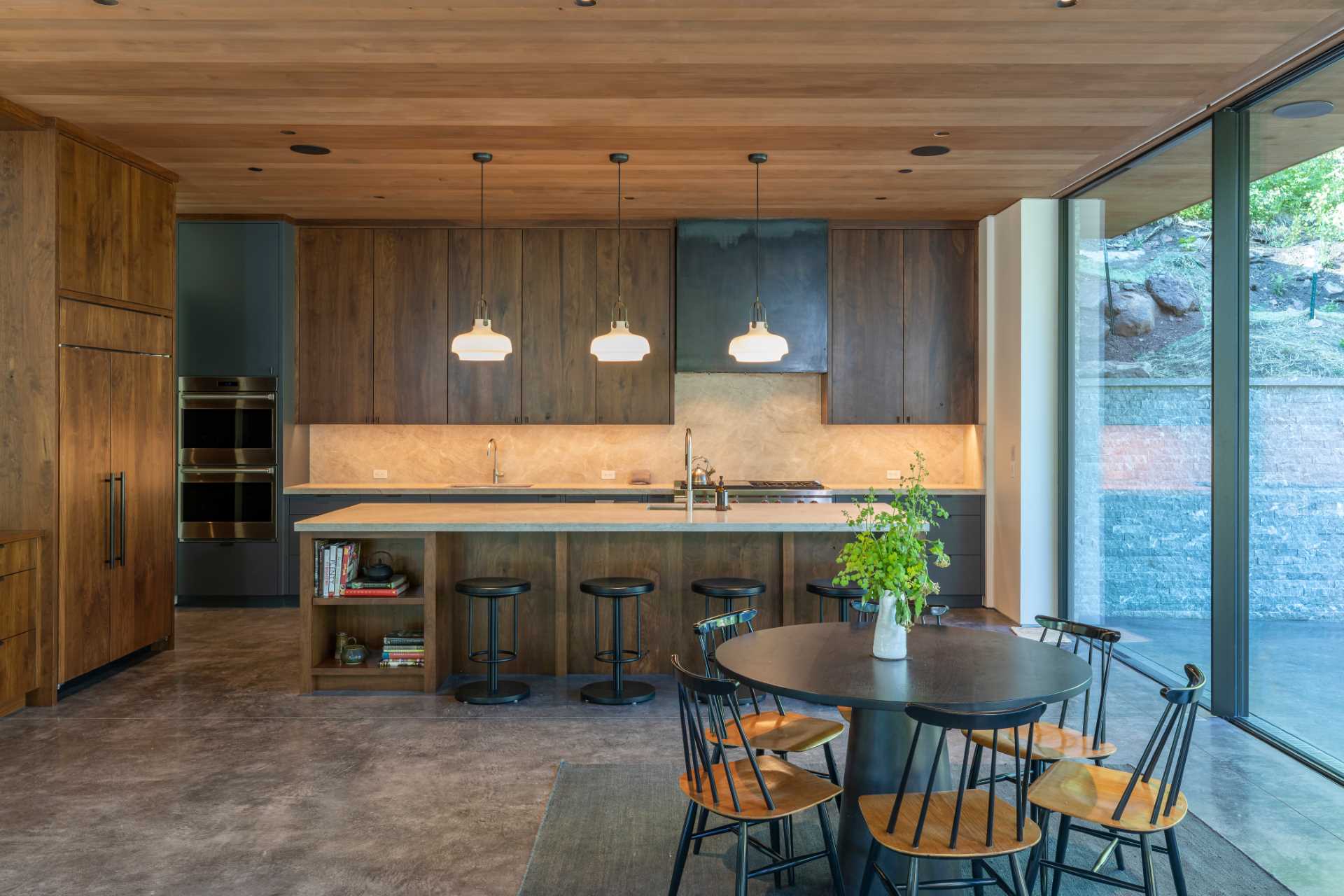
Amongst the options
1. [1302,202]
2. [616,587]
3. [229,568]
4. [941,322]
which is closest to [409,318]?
[229,568]

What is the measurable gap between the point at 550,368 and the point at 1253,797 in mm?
5278

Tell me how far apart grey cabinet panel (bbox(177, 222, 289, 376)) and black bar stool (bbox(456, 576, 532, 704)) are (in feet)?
10.7

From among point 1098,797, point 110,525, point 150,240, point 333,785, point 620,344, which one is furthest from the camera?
point 150,240

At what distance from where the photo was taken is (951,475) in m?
7.76

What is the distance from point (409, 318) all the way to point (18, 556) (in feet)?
11.3

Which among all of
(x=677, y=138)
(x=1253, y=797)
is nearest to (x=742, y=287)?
(x=677, y=138)

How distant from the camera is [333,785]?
3695 mm

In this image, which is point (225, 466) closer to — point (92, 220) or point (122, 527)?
point (122, 527)

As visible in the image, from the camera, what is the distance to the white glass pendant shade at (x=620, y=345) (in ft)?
15.9

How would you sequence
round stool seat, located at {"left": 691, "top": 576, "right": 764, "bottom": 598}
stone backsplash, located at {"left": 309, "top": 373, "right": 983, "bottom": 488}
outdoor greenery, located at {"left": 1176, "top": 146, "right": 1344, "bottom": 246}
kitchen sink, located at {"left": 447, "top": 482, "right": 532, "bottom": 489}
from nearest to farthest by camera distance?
outdoor greenery, located at {"left": 1176, "top": 146, "right": 1344, "bottom": 246} → round stool seat, located at {"left": 691, "top": 576, "right": 764, "bottom": 598} → kitchen sink, located at {"left": 447, "top": 482, "right": 532, "bottom": 489} → stone backsplash, located at {"left": 309, "top": 373, "right": 983, "bottom": 488}

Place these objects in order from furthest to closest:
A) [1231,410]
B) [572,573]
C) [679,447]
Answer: [679,447] < [572,573] < [1231,410]

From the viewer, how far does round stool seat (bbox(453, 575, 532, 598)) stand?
4691 mm

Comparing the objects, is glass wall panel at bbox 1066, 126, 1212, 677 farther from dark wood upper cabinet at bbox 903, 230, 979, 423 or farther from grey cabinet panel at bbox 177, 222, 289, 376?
grey cabinet panel at bbox 177, 222, 289, 376

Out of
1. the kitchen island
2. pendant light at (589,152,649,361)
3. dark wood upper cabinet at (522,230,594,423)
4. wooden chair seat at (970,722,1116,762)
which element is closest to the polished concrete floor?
the kitchen island
